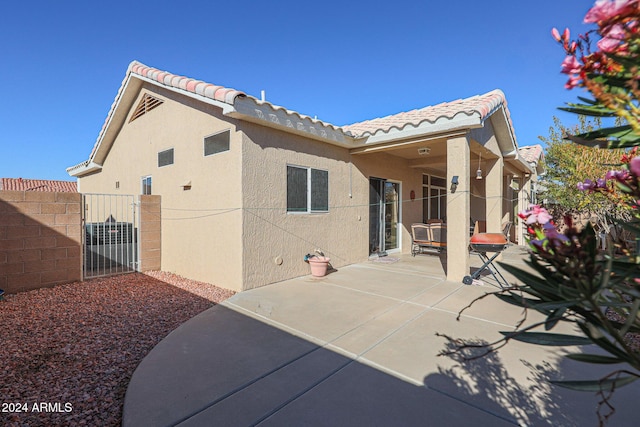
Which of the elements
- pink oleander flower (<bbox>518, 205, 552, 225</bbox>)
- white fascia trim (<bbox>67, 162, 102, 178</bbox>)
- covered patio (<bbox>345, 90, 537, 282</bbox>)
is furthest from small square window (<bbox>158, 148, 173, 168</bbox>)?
pink oleander flower (<bbox>518, 205, 552, 225</bbox>)

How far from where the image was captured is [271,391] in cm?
290

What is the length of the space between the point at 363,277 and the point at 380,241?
3.26 metres

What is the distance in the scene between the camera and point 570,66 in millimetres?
1252

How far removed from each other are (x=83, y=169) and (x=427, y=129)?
15.1 meters

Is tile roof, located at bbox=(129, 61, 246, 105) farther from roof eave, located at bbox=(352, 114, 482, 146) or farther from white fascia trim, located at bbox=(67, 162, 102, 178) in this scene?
white fascia trim, located at bbox=(67, 162, 102, 178)

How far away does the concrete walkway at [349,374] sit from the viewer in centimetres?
256

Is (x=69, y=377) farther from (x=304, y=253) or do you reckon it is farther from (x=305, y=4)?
(x=305, y=4)

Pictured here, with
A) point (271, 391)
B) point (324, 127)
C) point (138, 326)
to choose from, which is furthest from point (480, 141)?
point (138, 326)

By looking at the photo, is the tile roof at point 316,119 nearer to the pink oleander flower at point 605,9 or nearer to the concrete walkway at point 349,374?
the concrete walkway at point 349,374

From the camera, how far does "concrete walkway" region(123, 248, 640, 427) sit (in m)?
2.56

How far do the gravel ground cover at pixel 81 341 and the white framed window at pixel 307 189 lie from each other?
272 cm

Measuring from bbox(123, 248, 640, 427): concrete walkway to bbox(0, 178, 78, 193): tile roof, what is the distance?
21.7 meters

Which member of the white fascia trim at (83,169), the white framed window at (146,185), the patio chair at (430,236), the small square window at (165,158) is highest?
the white fascia trim at (83,169)

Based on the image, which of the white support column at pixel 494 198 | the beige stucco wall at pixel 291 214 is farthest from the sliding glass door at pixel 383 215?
the white support column at pixel 494 198
